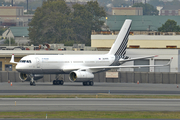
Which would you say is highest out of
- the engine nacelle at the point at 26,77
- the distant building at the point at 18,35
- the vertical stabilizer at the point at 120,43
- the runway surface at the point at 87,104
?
the distant building at the point at 18,35

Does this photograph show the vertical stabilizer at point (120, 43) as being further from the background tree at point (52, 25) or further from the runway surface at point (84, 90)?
the background tree at point (52, 25)

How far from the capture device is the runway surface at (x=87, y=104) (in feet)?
102

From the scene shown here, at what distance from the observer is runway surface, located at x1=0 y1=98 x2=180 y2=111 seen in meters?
31.0

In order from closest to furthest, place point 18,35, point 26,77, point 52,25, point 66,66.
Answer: point 66,66 < point 26,77 < point 52,25 < point 18,35

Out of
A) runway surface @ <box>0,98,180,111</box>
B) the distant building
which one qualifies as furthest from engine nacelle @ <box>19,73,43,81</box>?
the distant building

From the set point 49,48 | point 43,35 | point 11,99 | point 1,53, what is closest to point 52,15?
point 43,35

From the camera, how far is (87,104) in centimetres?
3375

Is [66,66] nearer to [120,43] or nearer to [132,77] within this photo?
[120,43]

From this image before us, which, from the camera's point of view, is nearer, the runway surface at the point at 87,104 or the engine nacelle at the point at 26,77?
the runway surface at the point at 87,104

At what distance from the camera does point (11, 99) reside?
36.9 metres
